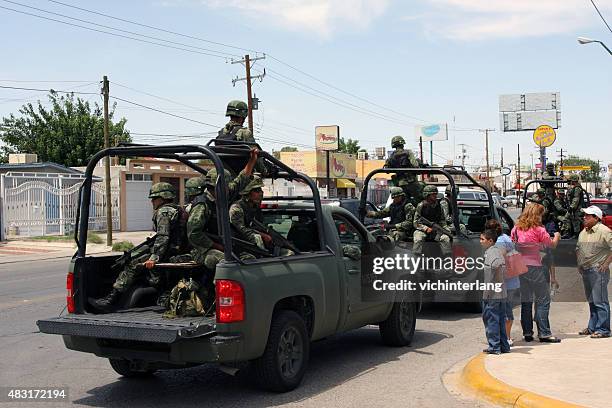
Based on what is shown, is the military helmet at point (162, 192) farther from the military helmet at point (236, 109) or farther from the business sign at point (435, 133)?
the business sign at point (435, 133)

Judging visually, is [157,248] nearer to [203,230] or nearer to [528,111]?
[203,230]

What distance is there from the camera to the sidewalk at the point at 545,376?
235 inches

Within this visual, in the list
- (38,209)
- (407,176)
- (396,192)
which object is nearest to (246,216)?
(396,192)

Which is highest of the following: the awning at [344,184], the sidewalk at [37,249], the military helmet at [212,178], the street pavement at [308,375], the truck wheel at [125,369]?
the awning at [344,184]

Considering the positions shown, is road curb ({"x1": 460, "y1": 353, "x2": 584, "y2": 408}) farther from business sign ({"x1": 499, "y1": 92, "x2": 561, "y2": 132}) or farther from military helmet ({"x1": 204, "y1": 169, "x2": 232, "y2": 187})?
business sign ({"x1": 499, "y1": 92, "x2": 561, "y2": 132})

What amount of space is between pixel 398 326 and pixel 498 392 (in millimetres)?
2515

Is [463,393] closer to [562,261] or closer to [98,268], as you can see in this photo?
[98,268]

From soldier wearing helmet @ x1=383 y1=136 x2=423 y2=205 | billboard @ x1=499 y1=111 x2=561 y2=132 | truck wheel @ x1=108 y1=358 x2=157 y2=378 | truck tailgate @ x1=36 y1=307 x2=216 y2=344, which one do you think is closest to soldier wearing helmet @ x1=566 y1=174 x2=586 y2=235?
soldier wearing helmet @ x1=383 y1=136 x2=423 y2=205

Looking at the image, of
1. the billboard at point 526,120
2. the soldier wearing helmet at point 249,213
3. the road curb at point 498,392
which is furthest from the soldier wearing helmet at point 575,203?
the billboard at point 526,120

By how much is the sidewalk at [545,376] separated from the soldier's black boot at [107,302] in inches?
135

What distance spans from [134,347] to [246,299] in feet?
3.60

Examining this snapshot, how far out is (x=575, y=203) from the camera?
1639cm

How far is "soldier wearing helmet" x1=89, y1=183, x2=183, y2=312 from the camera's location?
7012 mm

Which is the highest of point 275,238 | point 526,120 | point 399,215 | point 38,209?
point 526,120
